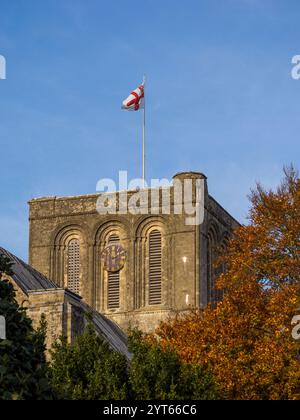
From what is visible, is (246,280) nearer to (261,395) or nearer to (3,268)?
(261,395)

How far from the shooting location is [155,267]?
244 feet

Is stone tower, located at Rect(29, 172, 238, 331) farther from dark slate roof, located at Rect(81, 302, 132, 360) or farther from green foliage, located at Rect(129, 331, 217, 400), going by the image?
green foliage, located at Rect(129, 331, 217, 400)

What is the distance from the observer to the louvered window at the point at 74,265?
7631 cm

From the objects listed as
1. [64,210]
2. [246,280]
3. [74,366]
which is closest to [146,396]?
[74,366]

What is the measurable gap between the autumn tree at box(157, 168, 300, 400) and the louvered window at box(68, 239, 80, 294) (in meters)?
31.7

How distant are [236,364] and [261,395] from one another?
4.50 feet

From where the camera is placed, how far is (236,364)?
1528 inches

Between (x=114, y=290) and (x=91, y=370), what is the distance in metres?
45.2

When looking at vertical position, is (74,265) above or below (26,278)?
above

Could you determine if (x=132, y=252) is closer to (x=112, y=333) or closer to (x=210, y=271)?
(x=210, y=271)

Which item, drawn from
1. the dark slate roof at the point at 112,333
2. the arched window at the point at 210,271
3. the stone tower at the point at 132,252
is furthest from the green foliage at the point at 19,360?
the arched window at the point at 210,271

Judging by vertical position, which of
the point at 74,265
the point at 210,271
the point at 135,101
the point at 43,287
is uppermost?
the point at 135,101

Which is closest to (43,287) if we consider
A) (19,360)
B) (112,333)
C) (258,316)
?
(112,333)

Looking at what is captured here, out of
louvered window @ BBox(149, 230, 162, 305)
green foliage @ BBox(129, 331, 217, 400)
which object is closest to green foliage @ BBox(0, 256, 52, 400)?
green foliage @ BBox(129, 331, 217, 400)
